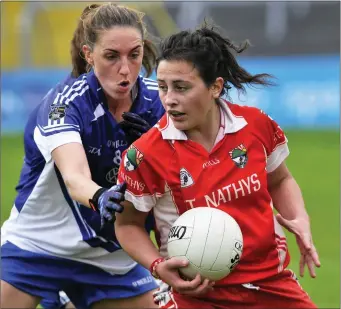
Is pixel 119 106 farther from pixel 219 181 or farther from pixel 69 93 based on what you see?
pixel 219 181

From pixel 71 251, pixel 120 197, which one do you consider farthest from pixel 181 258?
pixel 71 251

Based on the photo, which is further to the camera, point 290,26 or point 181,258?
point 290,26

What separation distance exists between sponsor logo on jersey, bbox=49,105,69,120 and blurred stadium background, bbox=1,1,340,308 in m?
7.20

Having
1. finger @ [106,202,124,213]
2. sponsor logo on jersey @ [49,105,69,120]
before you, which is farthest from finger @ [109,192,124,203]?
sponsor logo on jersey @ [49,105,69,120]

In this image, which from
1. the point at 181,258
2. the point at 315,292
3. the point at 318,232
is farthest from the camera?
the point at 318,232

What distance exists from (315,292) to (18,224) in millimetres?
3449

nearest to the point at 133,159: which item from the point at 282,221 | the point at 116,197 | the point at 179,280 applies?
the point at 116,197

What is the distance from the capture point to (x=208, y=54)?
188 inches

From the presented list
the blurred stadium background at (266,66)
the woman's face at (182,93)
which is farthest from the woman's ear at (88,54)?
the blurred stadium background at (266,66)

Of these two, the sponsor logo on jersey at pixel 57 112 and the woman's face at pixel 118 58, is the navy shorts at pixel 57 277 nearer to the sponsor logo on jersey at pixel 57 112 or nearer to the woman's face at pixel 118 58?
the sponsor logo on jersey at pixel 57 112

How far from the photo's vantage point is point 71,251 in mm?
5844

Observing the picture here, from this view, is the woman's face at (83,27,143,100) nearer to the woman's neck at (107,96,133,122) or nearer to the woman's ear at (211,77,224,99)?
the woman's neck at (107,96,133,122)

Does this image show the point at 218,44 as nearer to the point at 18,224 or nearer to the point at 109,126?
the point at 109,126

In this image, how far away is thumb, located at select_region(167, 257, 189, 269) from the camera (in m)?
4.41
